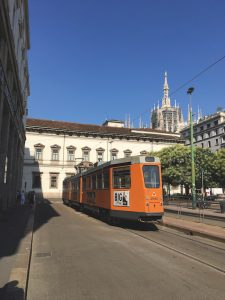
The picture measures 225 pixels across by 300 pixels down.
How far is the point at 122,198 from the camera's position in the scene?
14.1 m

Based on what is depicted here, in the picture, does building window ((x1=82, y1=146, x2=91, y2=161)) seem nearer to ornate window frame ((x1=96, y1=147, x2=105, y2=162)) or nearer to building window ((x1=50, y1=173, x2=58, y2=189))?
ornate window frame ((x1=96, y1=147, x2=105, y2=162))

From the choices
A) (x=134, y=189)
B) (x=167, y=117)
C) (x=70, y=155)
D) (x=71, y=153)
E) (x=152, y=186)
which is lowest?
(x=134, y=189)

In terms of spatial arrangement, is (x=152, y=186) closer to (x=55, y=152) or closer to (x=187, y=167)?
(x=187, y=167)

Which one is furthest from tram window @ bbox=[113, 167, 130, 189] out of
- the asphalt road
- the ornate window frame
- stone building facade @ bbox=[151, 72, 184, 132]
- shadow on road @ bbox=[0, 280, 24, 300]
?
stone building facade @ bbox=[151, 72, 184, 132]

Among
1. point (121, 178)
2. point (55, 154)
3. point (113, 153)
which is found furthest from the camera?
point (113, 153)

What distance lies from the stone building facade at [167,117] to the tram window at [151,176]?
12794cm

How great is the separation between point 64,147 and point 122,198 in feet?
153

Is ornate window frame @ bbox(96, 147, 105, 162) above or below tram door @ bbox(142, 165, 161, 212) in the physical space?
above

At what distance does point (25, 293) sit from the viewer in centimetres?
512

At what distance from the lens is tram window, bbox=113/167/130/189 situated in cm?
1407

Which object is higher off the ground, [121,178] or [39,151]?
[39,151]

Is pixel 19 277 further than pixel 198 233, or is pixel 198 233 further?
pixel 198 233

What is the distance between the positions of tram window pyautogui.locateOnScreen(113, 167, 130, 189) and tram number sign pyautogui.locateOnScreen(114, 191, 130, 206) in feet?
1.03

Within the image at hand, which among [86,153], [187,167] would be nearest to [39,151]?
[86,153]
